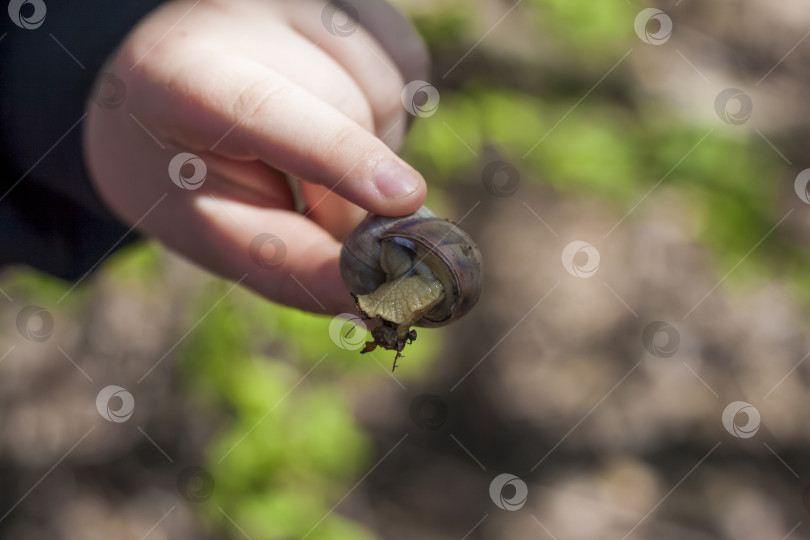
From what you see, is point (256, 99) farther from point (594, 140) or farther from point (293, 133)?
point (594, 140)

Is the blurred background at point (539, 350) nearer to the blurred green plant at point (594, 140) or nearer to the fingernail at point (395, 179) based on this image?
the blurred green plant at point (594, 140)

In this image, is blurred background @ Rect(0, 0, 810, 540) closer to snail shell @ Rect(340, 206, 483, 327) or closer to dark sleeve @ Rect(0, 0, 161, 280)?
dark sleeve @ Rect(0, 0, 161, 280)

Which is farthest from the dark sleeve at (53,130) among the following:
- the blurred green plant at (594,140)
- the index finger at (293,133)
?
the blurred green plant at (594,140)

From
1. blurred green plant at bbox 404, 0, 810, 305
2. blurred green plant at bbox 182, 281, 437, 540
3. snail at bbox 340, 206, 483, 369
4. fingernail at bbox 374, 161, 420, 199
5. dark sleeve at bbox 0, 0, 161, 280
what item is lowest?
blurred green plant at bbox 182, 281, 437, 540

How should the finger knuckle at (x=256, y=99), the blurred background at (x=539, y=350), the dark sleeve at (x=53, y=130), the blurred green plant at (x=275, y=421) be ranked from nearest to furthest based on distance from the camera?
1. the finger knuckle at (x=256, y=99)
2. the dark sleeve at (x=53, y=130)
3. the blurred green plant at (x=275, y=421)
4. the blurred background at (x=539, y=350)

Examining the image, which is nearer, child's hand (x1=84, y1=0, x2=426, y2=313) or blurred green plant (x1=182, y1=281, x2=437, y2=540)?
child's hand (x1=84, y1=0, x2=426, y2=313)

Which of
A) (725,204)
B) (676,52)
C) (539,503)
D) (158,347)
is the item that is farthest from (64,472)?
(676,52)

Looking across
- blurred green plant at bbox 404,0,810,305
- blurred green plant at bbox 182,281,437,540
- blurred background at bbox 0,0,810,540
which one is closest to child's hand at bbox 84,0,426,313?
blurred green plant at bbox 182,281,437,540
